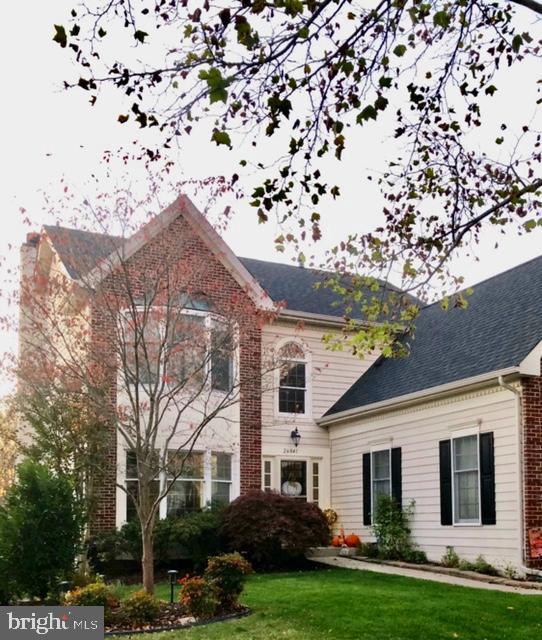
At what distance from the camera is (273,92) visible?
7676 mm

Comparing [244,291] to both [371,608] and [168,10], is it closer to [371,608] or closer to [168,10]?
[371,608]

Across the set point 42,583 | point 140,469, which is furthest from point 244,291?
point 42,583

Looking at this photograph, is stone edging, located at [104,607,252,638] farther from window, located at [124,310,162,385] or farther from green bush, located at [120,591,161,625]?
window, located at [124,310,162,385]

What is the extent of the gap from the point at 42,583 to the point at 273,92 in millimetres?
8368

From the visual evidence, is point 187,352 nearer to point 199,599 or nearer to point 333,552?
point 199,599

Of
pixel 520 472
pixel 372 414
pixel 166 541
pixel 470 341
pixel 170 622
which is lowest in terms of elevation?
pixel 170 622

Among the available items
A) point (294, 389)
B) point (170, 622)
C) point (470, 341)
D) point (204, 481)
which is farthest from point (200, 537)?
point (170, 622)

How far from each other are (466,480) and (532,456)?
181 centimetres

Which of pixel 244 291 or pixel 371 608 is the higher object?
pixel 244 291

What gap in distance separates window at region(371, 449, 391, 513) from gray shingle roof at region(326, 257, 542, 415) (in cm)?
122

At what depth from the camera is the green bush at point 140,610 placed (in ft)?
37.9

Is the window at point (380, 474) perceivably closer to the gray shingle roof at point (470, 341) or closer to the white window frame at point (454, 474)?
the gray shingle roof at point (470, 341)

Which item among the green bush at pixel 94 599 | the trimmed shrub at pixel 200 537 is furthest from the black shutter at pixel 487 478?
the green bush at pixel 94 599

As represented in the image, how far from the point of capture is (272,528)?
18000 millimetres
